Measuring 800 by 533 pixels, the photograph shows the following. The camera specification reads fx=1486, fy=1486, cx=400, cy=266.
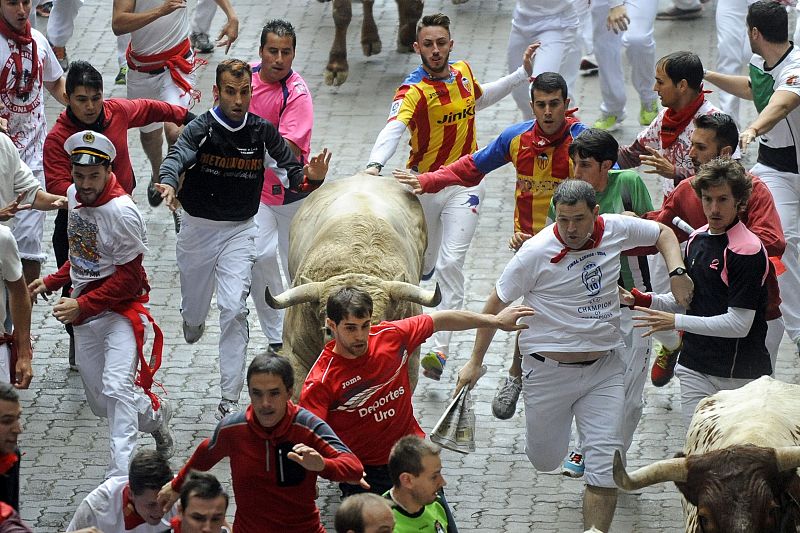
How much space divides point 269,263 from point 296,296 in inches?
90.4

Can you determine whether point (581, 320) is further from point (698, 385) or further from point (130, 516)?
point (130, 516)

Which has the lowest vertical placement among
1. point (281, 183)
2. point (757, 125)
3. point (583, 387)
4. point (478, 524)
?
point (478, 524)

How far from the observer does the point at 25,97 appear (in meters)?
11.1

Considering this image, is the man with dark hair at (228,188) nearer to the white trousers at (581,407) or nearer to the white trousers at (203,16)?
the white trousers at (581,407)

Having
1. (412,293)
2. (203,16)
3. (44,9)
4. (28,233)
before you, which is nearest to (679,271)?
(412,293)

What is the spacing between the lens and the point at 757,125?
10.1 meters

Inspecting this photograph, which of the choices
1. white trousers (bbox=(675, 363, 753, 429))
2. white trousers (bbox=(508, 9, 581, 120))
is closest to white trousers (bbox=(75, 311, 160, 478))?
white trousers (bbox=(675, 363, 753, 429))

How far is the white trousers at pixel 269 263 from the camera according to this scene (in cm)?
1109

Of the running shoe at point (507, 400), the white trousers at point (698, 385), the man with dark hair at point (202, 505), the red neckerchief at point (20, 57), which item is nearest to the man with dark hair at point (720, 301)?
the white trousers at point (698, 385)

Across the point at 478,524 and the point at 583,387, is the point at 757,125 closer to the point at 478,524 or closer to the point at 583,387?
the point at 583,387

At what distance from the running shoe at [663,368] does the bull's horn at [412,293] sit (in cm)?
229

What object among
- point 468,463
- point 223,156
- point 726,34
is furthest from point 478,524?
point 726,34

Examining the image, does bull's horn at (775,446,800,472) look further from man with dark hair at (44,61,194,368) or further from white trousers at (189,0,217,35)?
white trousers at (189,0,217,35)

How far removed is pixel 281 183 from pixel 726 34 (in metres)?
5.35
